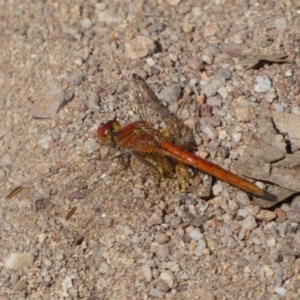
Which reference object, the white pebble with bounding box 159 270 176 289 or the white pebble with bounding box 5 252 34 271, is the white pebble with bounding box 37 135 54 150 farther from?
the white pebble with bounding box 159 270 176 289

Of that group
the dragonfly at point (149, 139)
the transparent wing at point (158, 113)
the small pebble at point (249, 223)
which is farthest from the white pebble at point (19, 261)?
the small pebble at point (249, 223)

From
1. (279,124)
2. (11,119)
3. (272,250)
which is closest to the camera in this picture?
(272,250)

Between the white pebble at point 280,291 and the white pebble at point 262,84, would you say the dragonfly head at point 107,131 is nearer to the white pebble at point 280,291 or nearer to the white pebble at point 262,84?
the white pebble at point 262,84

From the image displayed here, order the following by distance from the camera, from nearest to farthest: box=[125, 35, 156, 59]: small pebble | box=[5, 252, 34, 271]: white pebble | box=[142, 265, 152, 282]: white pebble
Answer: box=[142, 265, 152, 282]: white pebble < box=[5, 252, 34, 271]: white pebble < box=[125, 35, 156, 59]: small pebble

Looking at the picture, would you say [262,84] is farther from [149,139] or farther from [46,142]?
[46,142]

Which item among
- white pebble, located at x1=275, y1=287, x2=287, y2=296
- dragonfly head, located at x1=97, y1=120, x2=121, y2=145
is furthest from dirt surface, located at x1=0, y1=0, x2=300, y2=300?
dragonfly head, located at x1=97, y1=120, x2=121, y2=145

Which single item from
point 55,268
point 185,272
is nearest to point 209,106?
point 185,272

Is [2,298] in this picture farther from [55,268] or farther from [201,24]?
[201,24]
